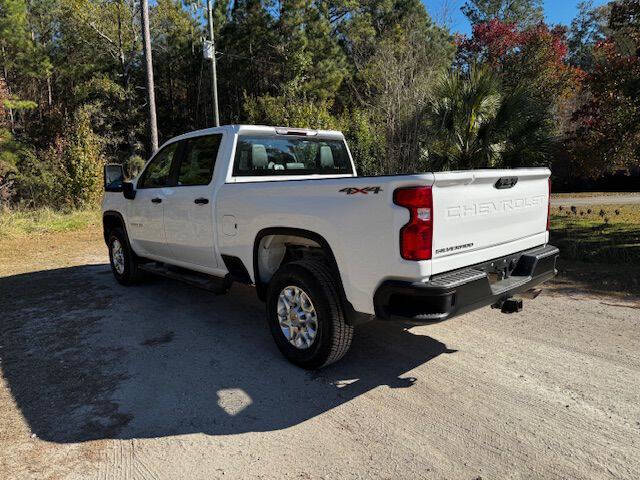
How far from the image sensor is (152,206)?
5.75m

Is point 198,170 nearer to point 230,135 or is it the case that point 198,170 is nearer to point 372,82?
point 230,135

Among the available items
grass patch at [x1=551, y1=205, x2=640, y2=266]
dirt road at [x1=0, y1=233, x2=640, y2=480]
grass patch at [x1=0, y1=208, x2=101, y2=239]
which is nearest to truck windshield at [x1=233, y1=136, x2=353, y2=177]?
dirt road at [x1=0, y1=233, x2=640, y2=480]

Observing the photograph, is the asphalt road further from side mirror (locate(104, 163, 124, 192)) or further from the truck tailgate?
side mirror (locate(104, 163, 124, 192))

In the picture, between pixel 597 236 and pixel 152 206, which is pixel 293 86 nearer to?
pixel 597 236

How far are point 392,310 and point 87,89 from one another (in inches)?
1112

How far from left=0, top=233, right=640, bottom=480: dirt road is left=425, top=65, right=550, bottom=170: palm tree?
20.4 ft

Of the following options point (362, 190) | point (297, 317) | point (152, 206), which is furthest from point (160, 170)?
point (362, 190)

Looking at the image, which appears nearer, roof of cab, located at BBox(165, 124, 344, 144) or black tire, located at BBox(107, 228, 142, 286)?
roof of cab, located at BBox(165, 124, 344, 144)

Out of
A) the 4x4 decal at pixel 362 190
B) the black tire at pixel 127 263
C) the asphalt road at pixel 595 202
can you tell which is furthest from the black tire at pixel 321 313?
the asphalt road at pixel 595 202

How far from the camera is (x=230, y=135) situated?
475 cm

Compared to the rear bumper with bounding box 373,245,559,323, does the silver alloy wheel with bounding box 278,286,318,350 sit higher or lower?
lower

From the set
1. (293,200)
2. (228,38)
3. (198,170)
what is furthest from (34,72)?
(293,200)

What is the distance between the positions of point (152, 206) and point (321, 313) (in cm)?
307

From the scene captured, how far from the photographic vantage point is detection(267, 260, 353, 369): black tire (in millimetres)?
3582
